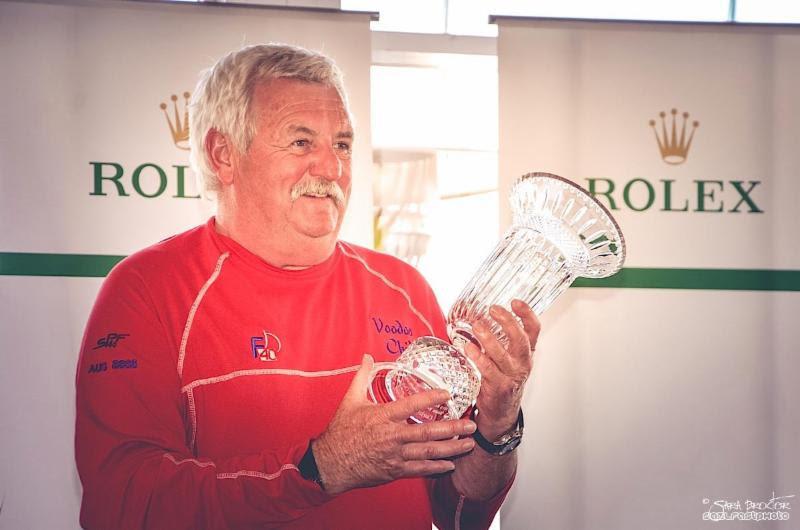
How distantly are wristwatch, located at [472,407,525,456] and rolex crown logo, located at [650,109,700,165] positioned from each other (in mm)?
1287

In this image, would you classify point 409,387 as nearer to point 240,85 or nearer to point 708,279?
point 240,85

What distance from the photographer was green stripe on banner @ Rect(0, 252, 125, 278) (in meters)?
2.71

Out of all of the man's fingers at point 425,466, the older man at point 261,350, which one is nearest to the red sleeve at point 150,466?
the older man at point 261,350

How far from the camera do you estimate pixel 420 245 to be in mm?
2959

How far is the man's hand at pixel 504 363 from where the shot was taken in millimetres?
1812

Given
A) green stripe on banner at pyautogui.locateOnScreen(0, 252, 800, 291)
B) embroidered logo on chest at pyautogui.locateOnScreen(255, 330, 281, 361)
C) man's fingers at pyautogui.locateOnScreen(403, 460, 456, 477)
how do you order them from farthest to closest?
green stripe on banner at pyautogui.locateOnScreen(0, 252, 800, 291) → embroidered logo on chest at pyautogui.locateOnScreen(255, 330, 281, 361) → man's fingers at pyautogui.locateOnScreen(403, 460, 456, 477)

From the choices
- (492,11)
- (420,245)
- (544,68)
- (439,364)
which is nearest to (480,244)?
(420,245)

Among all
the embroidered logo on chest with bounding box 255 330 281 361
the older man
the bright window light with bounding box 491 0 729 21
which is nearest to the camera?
the older man

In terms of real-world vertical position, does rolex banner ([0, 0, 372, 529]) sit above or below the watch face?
above

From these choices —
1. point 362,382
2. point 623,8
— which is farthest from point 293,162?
point 623,8

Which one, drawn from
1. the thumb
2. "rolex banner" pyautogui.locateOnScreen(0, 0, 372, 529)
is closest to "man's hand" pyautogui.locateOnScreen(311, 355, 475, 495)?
the thumb

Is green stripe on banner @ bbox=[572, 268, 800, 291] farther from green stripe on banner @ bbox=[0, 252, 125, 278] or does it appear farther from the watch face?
green stripe on banner @ bbox=[0, 252, 125, 278]

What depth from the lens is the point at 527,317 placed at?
1.82 m

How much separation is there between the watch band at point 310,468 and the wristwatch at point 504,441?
413 mm
